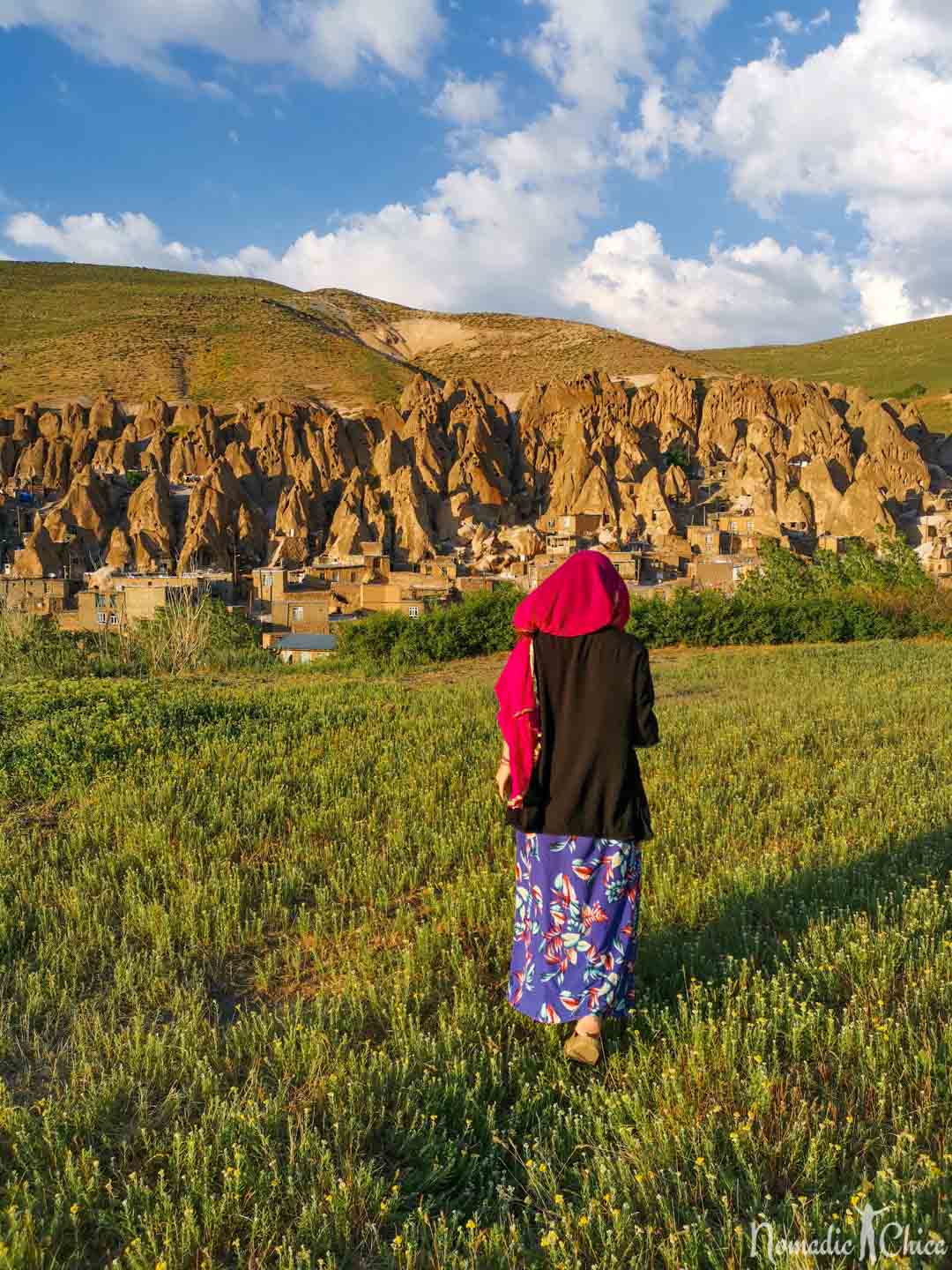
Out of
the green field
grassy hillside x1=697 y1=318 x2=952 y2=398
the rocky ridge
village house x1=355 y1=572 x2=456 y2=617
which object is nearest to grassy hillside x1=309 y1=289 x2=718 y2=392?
grassy hillside x1=697 y1=318 x2=952 y2=398

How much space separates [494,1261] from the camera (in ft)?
6.64

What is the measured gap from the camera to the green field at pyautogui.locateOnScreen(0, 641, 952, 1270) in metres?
2.12

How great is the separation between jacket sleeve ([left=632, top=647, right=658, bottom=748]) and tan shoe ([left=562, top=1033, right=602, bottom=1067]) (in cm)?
104

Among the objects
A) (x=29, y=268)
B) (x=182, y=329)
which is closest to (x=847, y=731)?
(x=182, y=329)

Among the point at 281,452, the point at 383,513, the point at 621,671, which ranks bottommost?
the point at 621,671

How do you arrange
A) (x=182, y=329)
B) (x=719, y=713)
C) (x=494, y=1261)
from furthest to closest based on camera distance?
(x=182, y=329) → (x=719, y=713) → (x=494, y=1261)

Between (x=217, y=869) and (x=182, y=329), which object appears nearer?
(x=217, y=869)

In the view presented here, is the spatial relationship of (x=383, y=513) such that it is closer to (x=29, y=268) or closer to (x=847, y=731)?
(x=847, y=731)

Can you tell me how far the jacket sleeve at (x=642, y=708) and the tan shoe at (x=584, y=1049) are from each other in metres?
1.04

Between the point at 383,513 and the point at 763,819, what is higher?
the point at 383,513

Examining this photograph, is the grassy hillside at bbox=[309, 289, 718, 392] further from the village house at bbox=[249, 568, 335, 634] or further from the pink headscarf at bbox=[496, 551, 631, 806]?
the pink headscarf at bbox=[496, 551, 631, 806]

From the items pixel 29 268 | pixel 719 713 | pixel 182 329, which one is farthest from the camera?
pixel 29 268

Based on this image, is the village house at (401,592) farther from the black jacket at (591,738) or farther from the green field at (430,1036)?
the black jacket at (591,738)

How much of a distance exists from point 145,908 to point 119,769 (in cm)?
290
